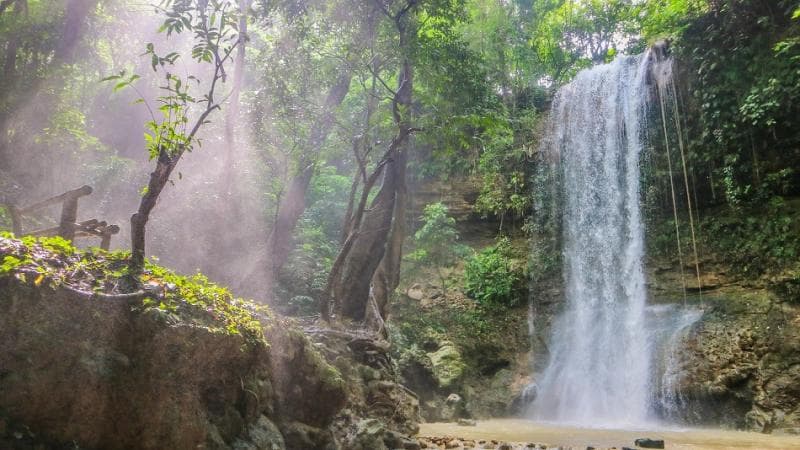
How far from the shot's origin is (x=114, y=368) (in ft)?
10.9

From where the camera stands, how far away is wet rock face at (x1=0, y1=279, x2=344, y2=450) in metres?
2.96

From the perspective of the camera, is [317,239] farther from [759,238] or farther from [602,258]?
[759,238]

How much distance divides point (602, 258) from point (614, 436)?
7390 millimetres

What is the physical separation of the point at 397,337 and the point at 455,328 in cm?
231

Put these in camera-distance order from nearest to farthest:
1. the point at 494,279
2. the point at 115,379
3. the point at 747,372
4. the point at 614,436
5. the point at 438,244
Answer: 1. the point at 115,379
2. the point at 614,436
3. the point at 747,372
4. the point at 494,279
5. the point at 438,244

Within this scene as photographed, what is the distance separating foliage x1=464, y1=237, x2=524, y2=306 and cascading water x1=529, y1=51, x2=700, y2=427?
148cm

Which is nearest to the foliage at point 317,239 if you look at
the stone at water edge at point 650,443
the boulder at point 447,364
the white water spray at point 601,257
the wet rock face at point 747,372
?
the boulder at point 447,364

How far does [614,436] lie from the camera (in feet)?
26.3

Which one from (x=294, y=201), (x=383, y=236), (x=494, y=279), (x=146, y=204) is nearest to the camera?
(x=146, y=204)

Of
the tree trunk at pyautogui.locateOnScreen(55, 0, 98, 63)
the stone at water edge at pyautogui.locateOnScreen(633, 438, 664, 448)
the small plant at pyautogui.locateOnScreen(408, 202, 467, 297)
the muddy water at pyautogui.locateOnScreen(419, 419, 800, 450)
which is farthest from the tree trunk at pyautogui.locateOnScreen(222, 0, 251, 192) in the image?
the stone at water edge at pyautogui.locateOnScreen(633, 438, 664, 448)

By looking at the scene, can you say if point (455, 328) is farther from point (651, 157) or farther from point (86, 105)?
point (86, 105)

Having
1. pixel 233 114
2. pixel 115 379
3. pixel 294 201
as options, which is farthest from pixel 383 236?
pixel 115 379

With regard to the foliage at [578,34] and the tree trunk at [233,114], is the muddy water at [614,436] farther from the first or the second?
the foliage at [578,34]

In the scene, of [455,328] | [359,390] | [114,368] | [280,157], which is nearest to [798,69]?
[455,328]
